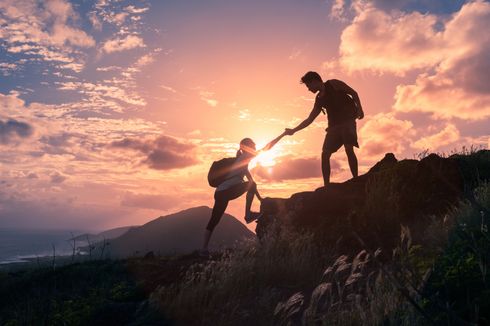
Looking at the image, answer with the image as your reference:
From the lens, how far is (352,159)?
938 cm

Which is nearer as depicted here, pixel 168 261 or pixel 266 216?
pixel 168 261

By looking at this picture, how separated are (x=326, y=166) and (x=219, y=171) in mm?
2120

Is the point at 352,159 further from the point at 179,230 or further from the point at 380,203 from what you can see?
the point at 179,230

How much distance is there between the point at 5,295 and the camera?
10547 millimetres

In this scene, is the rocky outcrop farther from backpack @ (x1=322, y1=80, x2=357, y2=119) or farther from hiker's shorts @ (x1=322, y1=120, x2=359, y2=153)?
backpack @ (x1=322, y1=80, x2=357, y2=119)

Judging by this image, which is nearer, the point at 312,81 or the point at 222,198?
the point at 312,81

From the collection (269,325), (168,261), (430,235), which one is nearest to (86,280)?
(168,261)

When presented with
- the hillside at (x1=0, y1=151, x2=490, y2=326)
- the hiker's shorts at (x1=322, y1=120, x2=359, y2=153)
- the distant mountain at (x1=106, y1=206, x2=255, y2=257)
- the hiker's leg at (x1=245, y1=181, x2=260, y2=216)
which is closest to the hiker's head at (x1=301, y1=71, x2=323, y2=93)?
the hiker's shorts at (x1=322, y1=120, x2=359, y2=153)

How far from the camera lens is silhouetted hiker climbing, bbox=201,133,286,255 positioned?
30.3 ft

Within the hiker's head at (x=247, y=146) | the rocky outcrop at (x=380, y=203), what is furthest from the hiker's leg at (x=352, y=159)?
the hiker's head at (x=247, y=146)

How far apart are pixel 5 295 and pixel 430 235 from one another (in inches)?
353

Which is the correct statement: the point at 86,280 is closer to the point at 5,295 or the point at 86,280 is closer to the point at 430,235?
the point at 5,295

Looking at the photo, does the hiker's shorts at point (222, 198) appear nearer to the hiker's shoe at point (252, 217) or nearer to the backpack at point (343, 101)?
the hiker's shoe at point (252, 217)

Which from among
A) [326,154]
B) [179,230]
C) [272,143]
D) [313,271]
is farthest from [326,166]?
[179,230]
